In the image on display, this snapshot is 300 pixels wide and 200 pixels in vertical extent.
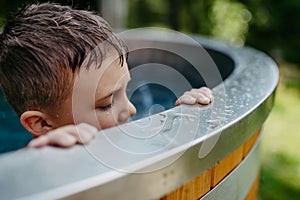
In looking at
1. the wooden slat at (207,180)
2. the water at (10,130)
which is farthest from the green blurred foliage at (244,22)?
the wooden slat at (207,180)

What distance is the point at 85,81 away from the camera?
1667 millimetres

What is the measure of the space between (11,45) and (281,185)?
2699 millimetres

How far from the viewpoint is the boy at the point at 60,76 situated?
5.41 feet

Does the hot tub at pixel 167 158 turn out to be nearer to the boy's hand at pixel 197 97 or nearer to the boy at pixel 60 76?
the boy's hand at pixel 197 97

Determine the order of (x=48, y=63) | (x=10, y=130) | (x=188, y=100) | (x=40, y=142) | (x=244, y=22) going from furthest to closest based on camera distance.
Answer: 1. (x=244, y=22)
2. (x=10, y=130)
3. (x=48, y=63)
4. (x=188, y=100)
5. (x=40, y=142)

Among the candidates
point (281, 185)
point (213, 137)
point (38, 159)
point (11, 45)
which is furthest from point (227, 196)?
point (281, 185)

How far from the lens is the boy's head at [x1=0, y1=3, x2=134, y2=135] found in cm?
165

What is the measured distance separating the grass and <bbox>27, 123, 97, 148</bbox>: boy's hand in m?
2.76

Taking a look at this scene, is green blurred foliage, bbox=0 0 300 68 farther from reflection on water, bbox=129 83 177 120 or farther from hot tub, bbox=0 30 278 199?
hot tub, bbox=0 30 278 199

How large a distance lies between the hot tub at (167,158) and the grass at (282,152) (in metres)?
1.83

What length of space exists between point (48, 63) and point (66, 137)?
63 centimetres

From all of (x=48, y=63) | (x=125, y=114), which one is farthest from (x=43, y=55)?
(x=125, y=114)

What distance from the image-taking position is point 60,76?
167cm

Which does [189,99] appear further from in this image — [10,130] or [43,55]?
[10,130]
